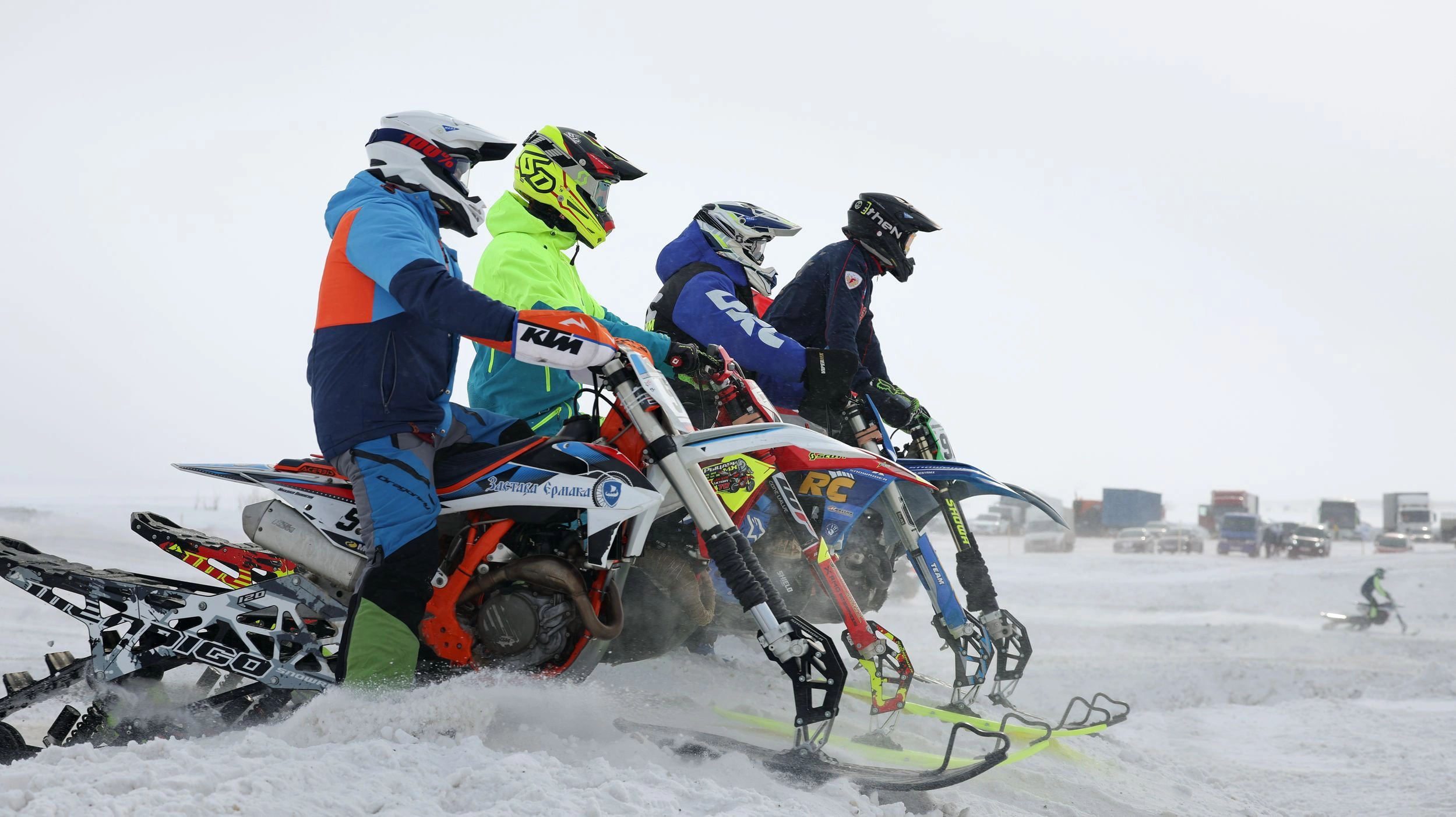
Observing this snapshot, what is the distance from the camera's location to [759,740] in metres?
4.14

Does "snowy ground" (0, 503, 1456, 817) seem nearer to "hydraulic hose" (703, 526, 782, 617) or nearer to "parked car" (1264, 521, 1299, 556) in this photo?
"hydraulic hose" (703, 526, 782, 617)

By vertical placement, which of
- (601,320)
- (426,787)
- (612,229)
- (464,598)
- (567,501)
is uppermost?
(612,229)

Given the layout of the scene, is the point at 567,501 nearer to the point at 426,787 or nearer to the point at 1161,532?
the point at 426,787

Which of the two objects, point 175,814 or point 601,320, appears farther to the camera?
point 601,320

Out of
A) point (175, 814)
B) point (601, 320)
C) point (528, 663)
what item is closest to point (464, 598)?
point (528, 663)

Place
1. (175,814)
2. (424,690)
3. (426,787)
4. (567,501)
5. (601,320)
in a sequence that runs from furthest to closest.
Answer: (601,320)
(567,501)
(424,690)
(426,787)
(175,814)

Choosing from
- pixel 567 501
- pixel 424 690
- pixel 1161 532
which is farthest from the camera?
pixel 1161 532

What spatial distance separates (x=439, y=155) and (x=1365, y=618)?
1418 centimetres

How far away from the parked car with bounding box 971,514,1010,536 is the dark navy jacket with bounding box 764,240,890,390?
3763cm

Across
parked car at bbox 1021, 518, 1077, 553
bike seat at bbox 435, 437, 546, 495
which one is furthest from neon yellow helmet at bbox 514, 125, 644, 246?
parked car at bbox 1021, 518, 1077, 553

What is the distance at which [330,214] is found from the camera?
343 cm

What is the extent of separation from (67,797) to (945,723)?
4.12 metres

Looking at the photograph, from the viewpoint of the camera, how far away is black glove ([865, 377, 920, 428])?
6012mm

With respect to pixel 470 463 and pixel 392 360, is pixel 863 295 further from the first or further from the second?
pixel 392 360
